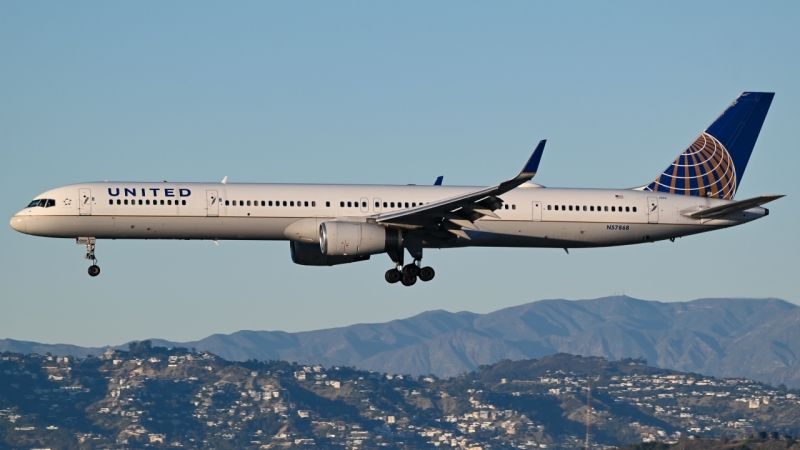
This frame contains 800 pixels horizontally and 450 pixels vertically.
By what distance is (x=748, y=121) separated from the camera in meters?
73.4

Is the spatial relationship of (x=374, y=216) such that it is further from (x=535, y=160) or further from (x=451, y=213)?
(x=535, y=160)

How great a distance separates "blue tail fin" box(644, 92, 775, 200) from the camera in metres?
70.7

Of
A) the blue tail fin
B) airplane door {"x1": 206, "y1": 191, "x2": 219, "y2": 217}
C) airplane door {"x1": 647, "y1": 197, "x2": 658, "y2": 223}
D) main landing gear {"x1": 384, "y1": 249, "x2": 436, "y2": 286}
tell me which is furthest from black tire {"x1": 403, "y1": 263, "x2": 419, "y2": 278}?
the blue tail fin

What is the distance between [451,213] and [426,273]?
14.3ft

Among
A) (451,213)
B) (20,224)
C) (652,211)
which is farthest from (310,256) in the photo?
(652,211)

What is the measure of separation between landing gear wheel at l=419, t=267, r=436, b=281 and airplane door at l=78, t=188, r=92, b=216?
53.5 feet

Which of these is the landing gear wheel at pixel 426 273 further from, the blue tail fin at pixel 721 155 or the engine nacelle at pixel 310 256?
the blue tail fin at pixel 721 155

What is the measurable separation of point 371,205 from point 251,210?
5920mm

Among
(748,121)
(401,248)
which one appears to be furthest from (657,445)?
(401,248)

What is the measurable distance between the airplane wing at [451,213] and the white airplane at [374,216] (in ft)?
0.19

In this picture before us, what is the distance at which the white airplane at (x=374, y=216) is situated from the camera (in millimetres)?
60750

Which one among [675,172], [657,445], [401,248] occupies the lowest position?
[657,445]

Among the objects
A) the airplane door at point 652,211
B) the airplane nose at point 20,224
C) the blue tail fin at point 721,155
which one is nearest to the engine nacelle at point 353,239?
the airplane nose at point 20,224

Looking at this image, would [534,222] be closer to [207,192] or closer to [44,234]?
[207,192]
